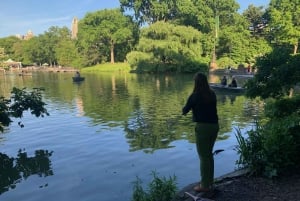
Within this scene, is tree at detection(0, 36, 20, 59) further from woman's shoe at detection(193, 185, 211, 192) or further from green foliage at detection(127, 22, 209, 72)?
woman's shoe at detection(193, 185, 211, 192)

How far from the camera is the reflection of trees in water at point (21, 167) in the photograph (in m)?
9.91

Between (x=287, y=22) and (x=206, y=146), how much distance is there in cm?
5621

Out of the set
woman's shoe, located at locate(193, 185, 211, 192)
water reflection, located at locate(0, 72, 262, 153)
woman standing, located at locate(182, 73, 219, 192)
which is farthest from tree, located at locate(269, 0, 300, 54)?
woman's shoe, located at locate(193, 185, 211, 192)

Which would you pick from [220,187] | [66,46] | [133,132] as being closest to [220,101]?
[133,132]

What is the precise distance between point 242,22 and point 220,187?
65.7 m

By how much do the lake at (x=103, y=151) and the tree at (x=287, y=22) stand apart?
38.2m

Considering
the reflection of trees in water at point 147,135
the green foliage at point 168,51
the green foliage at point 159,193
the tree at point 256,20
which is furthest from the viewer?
the tree at point 256,20

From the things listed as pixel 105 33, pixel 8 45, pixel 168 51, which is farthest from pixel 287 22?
pixel 8 45

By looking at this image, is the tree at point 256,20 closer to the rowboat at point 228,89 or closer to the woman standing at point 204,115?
the rowboat at point 228,89

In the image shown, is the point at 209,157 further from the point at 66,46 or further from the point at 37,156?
the point at 66,46

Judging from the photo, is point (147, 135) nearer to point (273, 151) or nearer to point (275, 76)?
point (275, 76)

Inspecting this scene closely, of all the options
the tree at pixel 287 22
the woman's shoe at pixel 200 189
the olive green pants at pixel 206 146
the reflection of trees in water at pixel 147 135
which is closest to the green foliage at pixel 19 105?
the reflection of trees in water at pixel 147 135

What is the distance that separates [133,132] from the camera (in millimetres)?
15438

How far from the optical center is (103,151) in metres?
12.4
